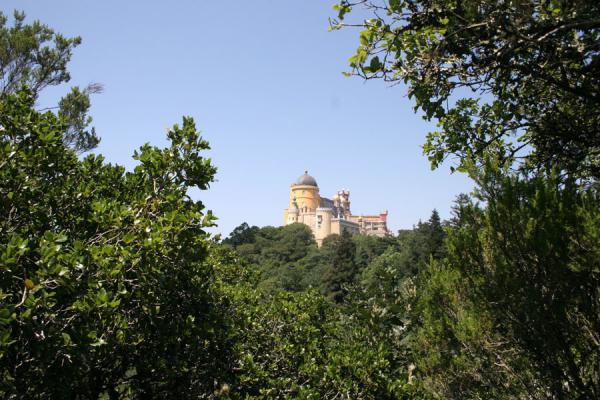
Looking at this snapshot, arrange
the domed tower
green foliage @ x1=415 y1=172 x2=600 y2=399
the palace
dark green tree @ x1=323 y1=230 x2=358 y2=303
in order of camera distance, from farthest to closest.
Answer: the domed tower
the palace
dark green tree @ x1=323 y1=230 x2=358 y2=303
green foliage @ x1=415 y1=172 x2=600 y2=399

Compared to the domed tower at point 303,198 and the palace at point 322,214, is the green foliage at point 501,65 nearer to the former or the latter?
the palace at point 322,214

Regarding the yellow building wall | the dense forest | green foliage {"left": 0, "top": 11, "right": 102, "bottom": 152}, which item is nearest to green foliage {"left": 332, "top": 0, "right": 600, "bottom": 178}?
the dense forest

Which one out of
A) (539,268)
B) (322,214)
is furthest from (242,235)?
(539,268)

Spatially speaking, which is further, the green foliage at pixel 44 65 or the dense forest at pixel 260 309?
the green foliage at pixel 44 65

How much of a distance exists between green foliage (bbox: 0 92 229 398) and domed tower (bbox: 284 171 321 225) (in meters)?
112

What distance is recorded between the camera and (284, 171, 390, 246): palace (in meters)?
114

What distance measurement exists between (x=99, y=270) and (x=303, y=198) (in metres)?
118

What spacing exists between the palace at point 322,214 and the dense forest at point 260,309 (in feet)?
318

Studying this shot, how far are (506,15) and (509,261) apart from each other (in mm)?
3289

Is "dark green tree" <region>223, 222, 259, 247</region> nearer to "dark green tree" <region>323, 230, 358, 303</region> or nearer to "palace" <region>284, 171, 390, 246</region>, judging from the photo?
"palace" <region>284, 171, 390, 246</region>

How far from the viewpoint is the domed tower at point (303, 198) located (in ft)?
395

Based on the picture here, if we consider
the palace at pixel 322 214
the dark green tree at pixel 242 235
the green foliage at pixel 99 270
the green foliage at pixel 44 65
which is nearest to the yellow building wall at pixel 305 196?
the palace at pixel 322 214

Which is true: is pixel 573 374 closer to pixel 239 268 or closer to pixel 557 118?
pixel 557 118

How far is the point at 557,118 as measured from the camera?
6824mm
